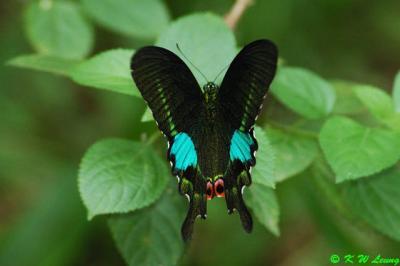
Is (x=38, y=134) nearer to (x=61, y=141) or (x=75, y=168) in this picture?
(x=61, y=141)

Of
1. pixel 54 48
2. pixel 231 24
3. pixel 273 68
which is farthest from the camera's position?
pixel 54 48

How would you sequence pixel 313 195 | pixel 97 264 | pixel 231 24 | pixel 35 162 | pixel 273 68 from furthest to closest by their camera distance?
1. pixel 35 162
2. pixel 97 264
3. pixel 313 195
4. pixel 231 24
5. pixel 273 68

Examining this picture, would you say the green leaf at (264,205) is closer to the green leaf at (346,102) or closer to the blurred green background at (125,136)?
the green leaf at (346,102)

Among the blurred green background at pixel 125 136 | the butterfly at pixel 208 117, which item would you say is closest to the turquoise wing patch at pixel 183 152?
the butterfly at pixel 208 117

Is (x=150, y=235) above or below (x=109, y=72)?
below

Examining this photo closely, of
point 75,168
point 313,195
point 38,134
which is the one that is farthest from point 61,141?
point 313,195

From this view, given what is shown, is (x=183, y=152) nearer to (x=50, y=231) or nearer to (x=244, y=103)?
(x=244, y=103)

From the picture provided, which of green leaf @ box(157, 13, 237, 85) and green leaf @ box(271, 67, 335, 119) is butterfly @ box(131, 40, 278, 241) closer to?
green leaf @ box(157, 13, 237, 85)

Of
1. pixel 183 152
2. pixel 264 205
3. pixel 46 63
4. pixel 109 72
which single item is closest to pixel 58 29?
pixel 46 63
